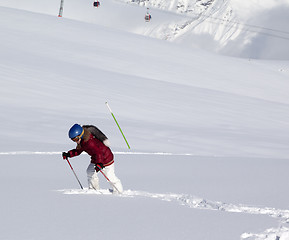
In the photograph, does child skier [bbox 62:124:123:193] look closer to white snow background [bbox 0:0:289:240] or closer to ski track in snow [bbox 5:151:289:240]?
ski track in snow [bbox 5:151:289:240]

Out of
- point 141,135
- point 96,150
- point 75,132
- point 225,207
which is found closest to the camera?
point 225,207

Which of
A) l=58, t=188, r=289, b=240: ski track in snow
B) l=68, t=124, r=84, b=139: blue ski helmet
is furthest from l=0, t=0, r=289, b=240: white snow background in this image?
l=68, t=124, r=84, b=139: blue ski helmet

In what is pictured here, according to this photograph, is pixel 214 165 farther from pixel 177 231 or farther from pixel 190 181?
pixel 177 231

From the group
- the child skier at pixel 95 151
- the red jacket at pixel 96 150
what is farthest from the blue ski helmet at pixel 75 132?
the red jacket at pixel 96 150

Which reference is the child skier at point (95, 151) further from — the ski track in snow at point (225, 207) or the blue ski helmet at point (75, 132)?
the ski track in snow at point (225, 207)

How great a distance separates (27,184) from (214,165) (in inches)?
160

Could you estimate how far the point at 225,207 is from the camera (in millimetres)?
6289

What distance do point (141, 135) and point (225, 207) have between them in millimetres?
9237

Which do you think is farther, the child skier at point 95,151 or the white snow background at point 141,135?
the child skier at point 95,151

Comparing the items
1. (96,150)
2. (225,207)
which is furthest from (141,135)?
(225,207)

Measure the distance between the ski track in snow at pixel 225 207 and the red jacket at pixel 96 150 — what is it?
15.9 inches

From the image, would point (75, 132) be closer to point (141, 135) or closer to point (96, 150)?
point (96, 150)

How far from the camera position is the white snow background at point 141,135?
5484mm

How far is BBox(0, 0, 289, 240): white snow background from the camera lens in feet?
18.0
